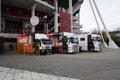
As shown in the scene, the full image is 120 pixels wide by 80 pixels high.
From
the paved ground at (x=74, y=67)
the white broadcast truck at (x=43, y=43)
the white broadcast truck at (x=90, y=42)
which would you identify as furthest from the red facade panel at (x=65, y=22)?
the paved ground at (x=74, y=67)

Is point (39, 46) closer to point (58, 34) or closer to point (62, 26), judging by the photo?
point (58, 34)

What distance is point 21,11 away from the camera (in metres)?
43.9

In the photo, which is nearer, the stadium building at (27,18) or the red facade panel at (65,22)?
the stadium building at (27,18)

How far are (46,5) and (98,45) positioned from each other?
1615 centimetres

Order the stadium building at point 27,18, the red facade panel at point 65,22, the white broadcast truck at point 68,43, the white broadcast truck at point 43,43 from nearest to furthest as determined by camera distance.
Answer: the white broadcast truck at point 43,43
the white broadcast truck at point 68,43
the stadium building at point 27,18
the red facade panel at point 65,22

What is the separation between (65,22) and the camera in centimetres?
4859

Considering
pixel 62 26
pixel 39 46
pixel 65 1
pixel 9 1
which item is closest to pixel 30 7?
pixel 9 1

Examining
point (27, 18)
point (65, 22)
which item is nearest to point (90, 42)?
point (65, 22)

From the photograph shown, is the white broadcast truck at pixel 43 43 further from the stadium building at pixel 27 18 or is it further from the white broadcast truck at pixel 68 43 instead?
the stadium building at pixel 27 18

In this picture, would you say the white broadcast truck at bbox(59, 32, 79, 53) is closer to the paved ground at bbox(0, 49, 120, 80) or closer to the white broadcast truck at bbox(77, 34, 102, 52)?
the white broadcast truck at bbox(77, 34, 102, 52)

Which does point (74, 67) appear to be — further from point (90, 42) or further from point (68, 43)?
point (90, 42)

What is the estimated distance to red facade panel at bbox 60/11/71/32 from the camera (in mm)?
47441

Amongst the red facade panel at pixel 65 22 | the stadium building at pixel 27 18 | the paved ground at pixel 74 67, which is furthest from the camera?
the red facade panel at pixel 65 22

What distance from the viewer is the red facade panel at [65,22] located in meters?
47.4
